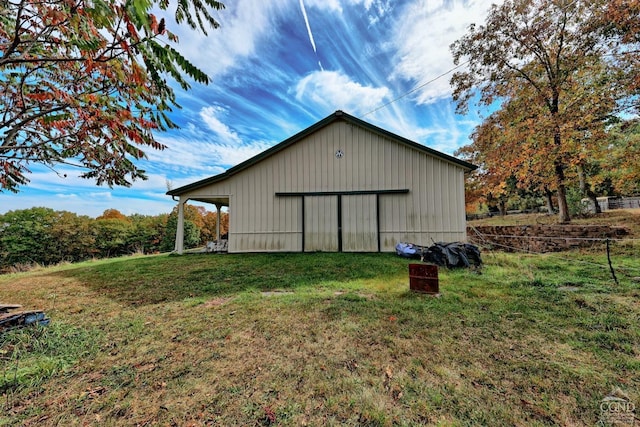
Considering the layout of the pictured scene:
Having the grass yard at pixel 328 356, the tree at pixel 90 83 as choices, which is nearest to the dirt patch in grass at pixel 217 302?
the grass yard at pixel 328 356

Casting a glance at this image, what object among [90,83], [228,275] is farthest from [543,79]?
[90,83]

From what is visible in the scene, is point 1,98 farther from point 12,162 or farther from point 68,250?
point 68,250

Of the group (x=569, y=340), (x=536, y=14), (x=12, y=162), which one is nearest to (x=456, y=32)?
(x=536, y=14)

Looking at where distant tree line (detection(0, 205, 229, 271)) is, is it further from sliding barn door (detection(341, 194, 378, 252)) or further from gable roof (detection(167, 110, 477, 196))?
sliding barn door (detection(341, 194, 378, 252))

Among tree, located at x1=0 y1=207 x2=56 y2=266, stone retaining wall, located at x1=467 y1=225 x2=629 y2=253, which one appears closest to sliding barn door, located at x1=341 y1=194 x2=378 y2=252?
stone retaining wall, located at x1=467 y1=225 x2=629 y2=253

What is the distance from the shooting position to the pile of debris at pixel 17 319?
9.33ft

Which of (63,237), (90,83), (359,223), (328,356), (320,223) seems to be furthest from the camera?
(63,237)

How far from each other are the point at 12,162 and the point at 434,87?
12.2 metres

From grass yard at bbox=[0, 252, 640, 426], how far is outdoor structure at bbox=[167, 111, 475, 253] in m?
4.40

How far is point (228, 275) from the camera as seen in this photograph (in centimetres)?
596

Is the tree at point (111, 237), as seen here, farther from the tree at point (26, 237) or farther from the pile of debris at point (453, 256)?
the pile of debris at point (453, 256)

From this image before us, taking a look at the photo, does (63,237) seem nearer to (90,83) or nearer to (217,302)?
(90,83)

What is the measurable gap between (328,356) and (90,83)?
5437 millimetres

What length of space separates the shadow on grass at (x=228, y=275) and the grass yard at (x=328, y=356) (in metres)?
0.14
